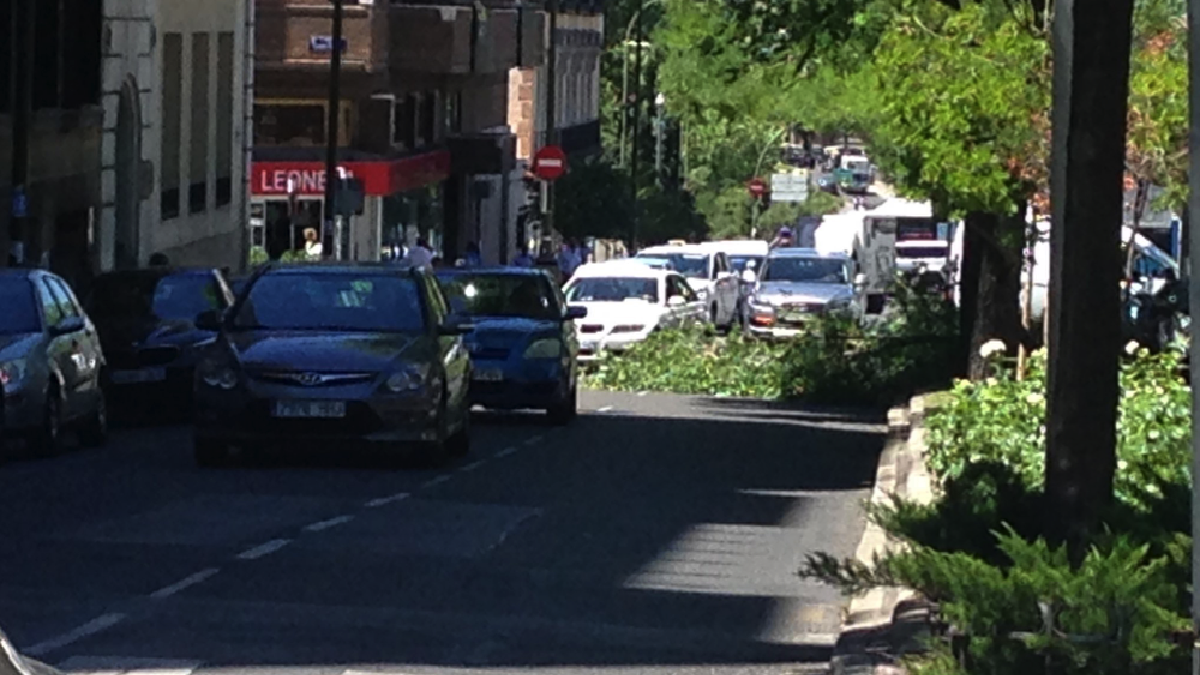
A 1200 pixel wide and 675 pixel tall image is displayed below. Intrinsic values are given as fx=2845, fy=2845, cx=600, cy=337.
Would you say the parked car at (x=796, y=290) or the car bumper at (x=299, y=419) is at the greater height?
the car bumper at (x=299, y=419)

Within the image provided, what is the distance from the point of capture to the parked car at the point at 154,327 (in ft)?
89.7

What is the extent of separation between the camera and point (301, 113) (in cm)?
5641

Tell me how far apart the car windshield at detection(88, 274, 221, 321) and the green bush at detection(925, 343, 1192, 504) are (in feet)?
33.8

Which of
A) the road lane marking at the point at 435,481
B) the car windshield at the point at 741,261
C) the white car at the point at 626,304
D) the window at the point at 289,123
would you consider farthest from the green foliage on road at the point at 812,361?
the car windshield at the point at 741,261

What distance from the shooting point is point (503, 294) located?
29.9m

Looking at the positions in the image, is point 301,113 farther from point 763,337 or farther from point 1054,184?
point 1054,184

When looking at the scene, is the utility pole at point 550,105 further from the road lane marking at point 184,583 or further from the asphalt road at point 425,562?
the road lane marking at point 184,583

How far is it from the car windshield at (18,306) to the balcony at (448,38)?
3368cm

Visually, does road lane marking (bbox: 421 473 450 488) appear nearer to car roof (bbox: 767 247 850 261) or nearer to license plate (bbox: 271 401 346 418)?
license plate (bbox: 271 401 346 418)

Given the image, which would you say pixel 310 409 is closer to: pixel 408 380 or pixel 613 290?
pixel 408 380

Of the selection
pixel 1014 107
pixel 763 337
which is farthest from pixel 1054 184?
pixel 763 337

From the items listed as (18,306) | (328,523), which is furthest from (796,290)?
(328,523)

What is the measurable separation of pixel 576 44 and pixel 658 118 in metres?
8.32

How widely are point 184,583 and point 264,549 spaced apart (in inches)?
59.5
